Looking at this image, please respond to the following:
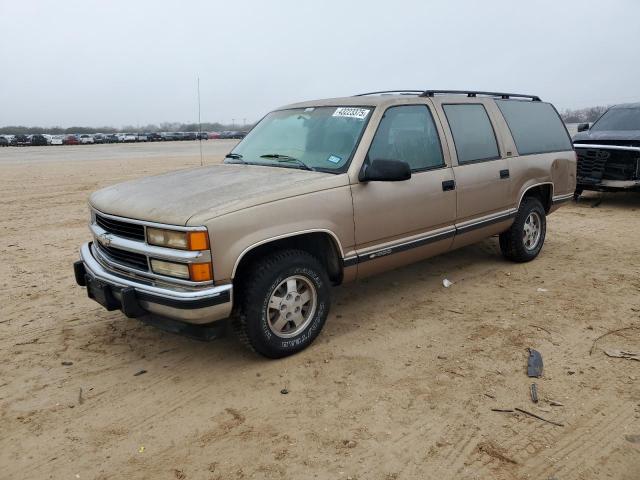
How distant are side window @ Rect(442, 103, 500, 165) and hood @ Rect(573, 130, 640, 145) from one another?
19.4ft

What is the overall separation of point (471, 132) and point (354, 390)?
302 cm

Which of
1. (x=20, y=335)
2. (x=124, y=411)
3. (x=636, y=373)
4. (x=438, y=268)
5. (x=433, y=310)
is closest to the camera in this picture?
(x=124, y=411)

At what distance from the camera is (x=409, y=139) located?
4.62 metres

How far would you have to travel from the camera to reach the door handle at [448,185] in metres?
4.75

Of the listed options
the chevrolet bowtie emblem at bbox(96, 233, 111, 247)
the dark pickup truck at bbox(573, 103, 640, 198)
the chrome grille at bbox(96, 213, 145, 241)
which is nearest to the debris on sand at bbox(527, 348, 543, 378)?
the chrome grille at bbox(96, 213, 145, 241)

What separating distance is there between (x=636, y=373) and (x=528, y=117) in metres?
3.44

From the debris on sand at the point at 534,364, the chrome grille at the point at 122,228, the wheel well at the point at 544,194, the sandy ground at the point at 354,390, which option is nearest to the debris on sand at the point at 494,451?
the sandy ground at the point at 354,390

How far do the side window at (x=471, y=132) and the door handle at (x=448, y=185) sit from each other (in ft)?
0.89

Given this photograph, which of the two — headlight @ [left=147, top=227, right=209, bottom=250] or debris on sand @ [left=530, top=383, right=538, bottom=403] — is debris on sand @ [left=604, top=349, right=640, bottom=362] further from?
headlight @ [left=147, top=227, right=209, bottom=250]

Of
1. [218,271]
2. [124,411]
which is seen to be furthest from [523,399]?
[124,411]

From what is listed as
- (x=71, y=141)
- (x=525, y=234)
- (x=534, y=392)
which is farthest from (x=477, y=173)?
(x=71, y=141)

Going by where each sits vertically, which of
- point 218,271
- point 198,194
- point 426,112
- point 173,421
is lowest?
point 173,421

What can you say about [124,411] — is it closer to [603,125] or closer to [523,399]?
[523,399]

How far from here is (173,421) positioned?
10.3 feet
